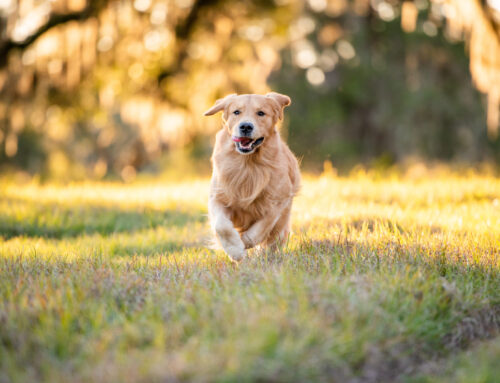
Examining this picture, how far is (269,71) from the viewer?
12.9 m

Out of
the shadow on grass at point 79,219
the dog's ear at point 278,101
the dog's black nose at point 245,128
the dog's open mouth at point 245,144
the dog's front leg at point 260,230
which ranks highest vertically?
the dog's ear at point 278,101

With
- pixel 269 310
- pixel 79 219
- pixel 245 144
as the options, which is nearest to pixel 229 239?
pixel 245 144

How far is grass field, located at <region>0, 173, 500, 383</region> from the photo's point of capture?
7.29ft

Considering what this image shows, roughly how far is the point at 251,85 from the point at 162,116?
231cm

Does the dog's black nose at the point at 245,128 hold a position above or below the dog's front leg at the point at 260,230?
above

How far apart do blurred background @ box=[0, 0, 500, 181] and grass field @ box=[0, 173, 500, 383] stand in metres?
6.24

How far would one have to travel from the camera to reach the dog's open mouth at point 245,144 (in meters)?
3.92

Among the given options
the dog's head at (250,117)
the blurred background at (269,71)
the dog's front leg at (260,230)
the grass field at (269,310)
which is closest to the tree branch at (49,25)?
the blurred background at (269,71)

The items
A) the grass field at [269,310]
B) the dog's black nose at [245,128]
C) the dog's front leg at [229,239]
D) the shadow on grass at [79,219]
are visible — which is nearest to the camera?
the grass field at [269,310]

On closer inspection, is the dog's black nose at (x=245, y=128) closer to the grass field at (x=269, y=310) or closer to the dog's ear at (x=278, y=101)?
the dog's ear at (x=278, y=101)

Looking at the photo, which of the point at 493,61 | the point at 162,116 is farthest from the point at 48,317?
the point at 162,116

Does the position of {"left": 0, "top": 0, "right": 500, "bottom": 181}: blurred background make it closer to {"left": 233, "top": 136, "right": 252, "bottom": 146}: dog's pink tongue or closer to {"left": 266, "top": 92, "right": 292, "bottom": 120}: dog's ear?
{"left": 266, "top": 92, "right": 292, "bottom": 120}: dog's ear

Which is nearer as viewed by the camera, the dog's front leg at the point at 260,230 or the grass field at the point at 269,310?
A: the grass field at the point at 269,310

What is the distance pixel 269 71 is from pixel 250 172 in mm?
9291
